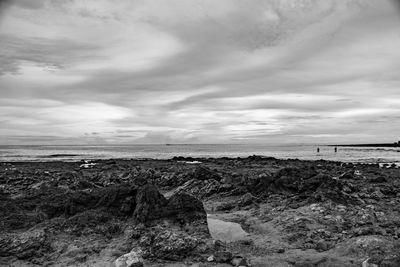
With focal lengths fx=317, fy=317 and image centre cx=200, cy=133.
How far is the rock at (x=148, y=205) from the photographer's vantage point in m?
7.07

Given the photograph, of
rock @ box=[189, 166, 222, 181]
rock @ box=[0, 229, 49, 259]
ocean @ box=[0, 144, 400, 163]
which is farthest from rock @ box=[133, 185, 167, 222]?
ocean @ box=[0, 144, 400, 163]

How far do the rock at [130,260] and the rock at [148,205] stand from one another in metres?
1.26

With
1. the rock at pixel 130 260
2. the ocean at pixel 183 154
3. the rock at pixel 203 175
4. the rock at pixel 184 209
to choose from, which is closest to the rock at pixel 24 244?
the rock at pixel 130 260

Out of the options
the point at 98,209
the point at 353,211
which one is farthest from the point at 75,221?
the point at 353,211

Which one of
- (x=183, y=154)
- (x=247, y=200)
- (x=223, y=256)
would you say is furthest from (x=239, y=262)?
(x=183, y=154)

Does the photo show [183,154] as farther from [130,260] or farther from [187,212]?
[130,260]

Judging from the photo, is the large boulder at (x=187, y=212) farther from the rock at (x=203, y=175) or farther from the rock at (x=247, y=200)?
the rock at (x=203, y=175)

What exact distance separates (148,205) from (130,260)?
1751 mm

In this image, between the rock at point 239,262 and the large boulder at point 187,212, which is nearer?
the rock at point 239,262

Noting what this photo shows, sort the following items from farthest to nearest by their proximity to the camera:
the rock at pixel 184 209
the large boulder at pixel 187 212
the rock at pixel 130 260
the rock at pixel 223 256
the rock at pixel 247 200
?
the rock at pixel 247 200 < the rock at pixel 184 209 < the large boulder at pixel 187 212 < the rock at pixel 223 256 < the rock at pixel 130 260

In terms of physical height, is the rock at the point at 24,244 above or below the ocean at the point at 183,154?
below

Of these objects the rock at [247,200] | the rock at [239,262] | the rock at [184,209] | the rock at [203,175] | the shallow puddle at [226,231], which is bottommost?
the rock at [239,262]

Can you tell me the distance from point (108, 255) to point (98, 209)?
1647 mm

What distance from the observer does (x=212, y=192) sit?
1170 centimetres
